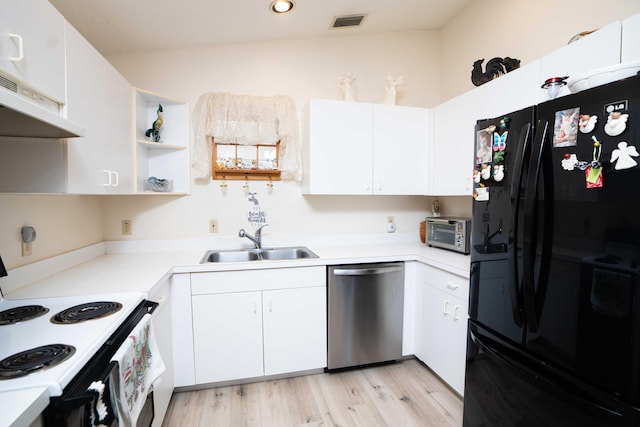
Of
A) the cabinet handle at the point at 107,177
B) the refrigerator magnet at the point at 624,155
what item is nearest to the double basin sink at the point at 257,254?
the cabinet handle at the point at 107,177

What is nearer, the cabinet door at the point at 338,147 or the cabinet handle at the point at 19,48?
the cabinet handle at the point at 19,48

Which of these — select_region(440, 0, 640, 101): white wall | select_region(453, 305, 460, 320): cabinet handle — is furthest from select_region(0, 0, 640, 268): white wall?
select_region(453, 305, 460, 320): cabinet handle

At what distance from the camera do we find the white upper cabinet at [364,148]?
93.2 inches

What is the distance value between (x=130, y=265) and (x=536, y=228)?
7.37 ft

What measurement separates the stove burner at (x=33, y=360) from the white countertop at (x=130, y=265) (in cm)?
10

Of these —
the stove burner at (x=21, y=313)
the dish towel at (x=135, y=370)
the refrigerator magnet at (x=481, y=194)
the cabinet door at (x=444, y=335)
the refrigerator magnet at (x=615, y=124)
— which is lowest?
the cabinet door at (x=444, y=335)

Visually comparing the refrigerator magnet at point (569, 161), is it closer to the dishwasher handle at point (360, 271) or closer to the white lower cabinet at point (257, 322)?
the dishwasher handle at point (360, 271)

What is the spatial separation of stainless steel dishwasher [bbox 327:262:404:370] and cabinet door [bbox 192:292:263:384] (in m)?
0.54

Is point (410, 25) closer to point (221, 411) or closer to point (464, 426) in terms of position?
point (464, 426)

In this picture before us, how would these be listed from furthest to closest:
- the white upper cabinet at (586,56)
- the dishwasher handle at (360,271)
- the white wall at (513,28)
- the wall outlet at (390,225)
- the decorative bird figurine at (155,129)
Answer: the wall outlet at (390,225) → the decorative bird figurine at (155,129) → the dishwasher handle at (360,271) → the white wall at (513,28) → the white upper cabinet at (586,56)

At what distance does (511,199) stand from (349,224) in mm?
1661

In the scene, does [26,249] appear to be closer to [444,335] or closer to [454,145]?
[444,335]

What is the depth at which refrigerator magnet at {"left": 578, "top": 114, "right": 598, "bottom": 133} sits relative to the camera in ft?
3.23

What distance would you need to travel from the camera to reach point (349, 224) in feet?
9.25
